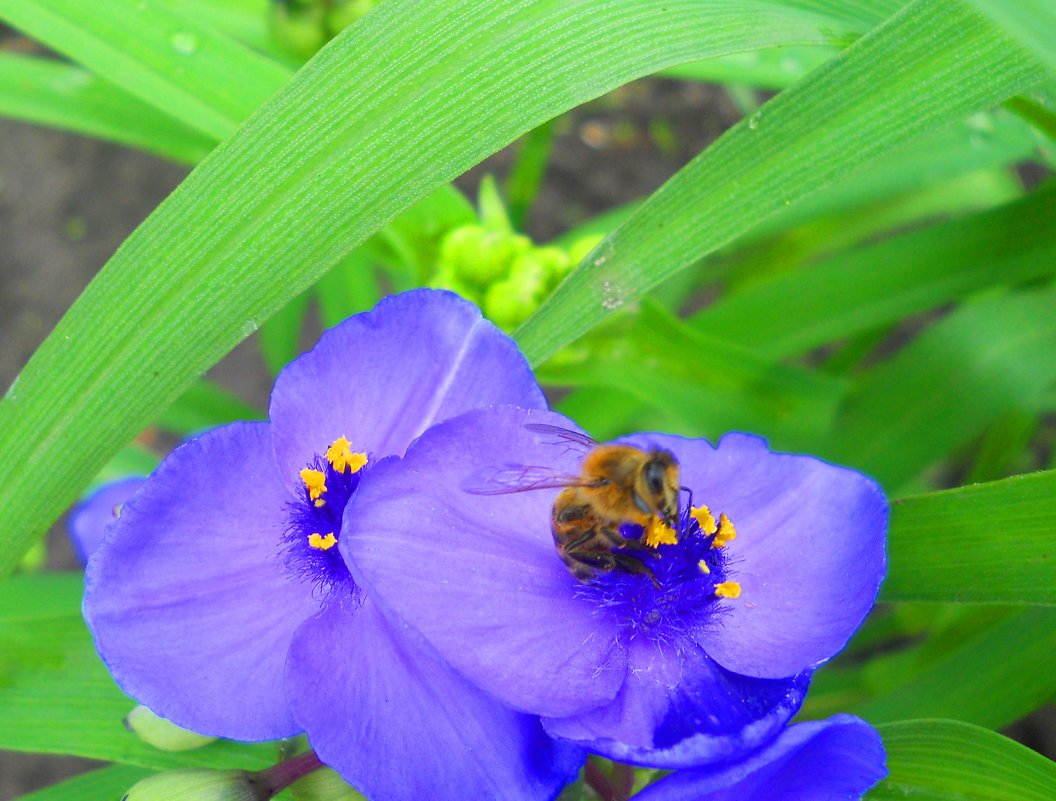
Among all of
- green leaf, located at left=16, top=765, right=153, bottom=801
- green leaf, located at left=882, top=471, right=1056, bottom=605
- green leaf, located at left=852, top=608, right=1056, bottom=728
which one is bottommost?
green leaf, located at left=852, top=608, right=1056, bottom=728

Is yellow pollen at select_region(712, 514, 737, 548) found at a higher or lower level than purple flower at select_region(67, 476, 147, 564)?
lower

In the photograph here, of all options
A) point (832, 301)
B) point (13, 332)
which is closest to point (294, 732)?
point (832, 301)

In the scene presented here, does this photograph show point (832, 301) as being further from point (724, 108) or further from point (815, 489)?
point (724, 108)

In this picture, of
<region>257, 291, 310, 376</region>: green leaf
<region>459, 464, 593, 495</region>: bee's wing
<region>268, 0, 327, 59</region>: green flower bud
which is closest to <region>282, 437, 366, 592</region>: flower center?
<region>459, 464, 593, 495</region>: bee's wing

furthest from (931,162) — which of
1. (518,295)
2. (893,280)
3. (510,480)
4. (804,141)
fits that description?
(510,480)

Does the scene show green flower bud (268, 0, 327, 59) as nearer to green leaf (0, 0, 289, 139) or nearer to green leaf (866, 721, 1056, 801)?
green leaf (0, 0, 289, 139)

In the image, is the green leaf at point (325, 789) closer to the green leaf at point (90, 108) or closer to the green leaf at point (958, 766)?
the green leaf at point (958, 766)

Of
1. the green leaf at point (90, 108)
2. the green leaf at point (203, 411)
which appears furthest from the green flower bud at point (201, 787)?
the green leaf at point (90, 108)
